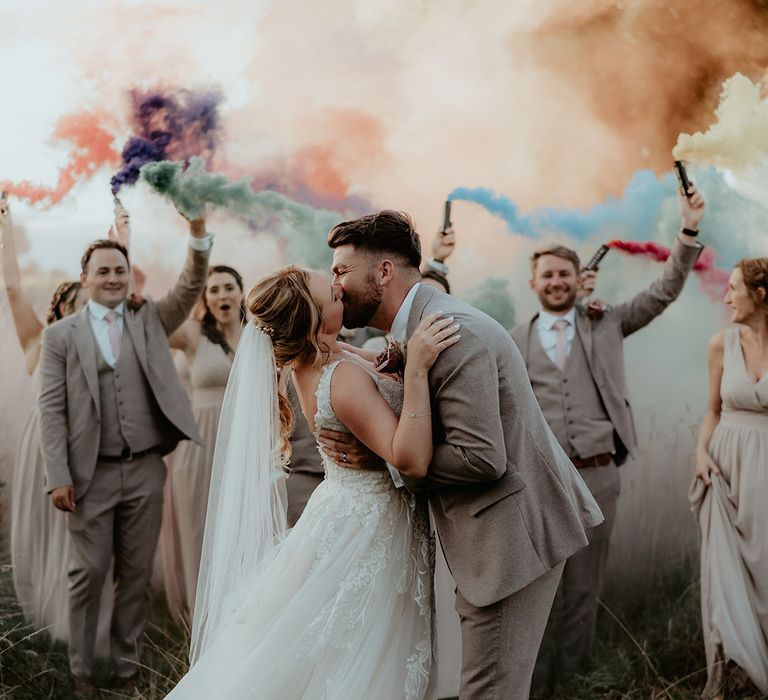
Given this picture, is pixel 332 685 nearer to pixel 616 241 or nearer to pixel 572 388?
pixel 572 388

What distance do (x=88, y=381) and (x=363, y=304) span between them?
2.48 metres

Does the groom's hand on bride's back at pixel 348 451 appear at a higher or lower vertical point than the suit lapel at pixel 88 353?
lower

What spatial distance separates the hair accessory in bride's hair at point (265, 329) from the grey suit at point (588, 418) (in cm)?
232

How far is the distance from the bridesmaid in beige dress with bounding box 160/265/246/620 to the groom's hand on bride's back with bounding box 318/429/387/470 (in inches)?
112

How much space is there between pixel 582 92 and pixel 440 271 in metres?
1.63

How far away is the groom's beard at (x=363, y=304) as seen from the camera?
3225 millimetres

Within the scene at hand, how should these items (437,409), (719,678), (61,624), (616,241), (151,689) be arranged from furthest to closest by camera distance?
(616,241)
(61,624)
(719,678)
(151,689)
(437,409)

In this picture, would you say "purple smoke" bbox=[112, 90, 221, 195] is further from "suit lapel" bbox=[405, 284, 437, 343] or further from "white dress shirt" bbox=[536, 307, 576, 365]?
"suit lapel" bbox=[405, 284, 437, 343]

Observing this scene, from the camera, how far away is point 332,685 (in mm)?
3129

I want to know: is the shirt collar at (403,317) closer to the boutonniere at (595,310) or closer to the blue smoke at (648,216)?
the boutonniere at (595,310)

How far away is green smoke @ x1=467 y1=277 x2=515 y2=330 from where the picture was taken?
6.54m

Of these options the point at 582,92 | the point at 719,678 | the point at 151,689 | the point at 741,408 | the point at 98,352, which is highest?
the point at 582,92

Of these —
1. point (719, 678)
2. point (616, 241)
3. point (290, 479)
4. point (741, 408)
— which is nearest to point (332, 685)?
point (290, 479)

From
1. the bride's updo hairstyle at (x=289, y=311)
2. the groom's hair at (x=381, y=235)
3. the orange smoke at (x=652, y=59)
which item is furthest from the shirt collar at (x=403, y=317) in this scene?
the orange smoke at (x=652, y=59)
